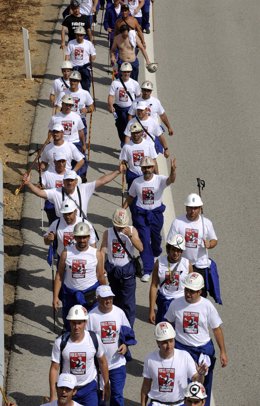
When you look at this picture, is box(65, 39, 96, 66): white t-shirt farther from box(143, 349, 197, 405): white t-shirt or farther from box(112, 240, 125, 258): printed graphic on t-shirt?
box(143, 349, 197, 405): white t-shirt

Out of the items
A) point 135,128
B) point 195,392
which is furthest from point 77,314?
point 135,128

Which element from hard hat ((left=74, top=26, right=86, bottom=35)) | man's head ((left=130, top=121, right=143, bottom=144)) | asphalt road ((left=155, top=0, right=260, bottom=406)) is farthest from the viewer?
hard hat ((left=74, top=26, right=86, bottom=35))

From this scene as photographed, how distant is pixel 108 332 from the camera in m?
12.6

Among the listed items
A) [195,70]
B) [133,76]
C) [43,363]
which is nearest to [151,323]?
[43,363]

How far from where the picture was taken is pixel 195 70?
24.1 meters

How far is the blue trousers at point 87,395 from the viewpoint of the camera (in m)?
12.2

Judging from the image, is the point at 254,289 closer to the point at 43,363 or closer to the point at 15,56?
the point at 43,363

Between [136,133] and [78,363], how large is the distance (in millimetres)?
5342

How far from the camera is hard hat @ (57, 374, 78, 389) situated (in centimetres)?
1101

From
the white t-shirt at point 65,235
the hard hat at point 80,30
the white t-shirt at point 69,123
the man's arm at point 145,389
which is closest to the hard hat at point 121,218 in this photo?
the white t-shirt at point 65,235

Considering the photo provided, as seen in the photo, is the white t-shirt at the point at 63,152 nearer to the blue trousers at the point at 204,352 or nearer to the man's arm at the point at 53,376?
the blue trousers at the point at 204,352

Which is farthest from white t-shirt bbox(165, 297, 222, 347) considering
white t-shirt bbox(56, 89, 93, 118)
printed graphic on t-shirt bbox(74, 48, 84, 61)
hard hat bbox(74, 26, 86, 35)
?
printed graphic on t-shirt bbox(74, 48, 84, 61)

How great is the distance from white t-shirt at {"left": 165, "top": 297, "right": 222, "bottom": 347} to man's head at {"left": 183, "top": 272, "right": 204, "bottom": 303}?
0.11m

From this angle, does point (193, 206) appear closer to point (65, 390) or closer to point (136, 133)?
point (136, 133)
